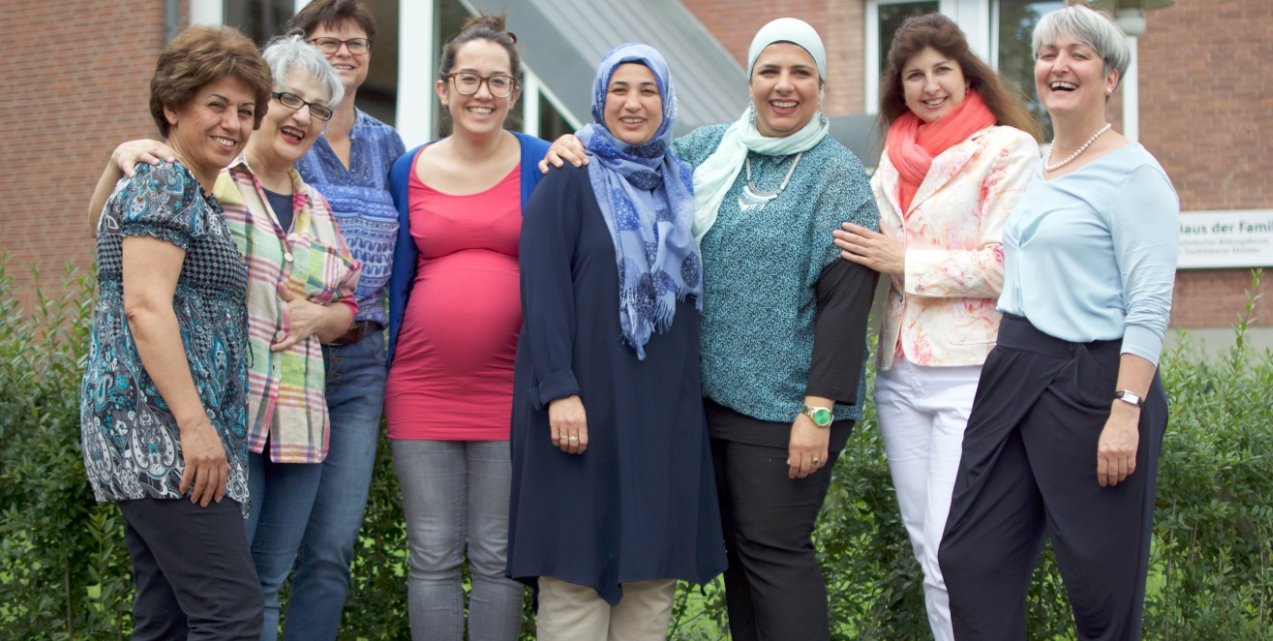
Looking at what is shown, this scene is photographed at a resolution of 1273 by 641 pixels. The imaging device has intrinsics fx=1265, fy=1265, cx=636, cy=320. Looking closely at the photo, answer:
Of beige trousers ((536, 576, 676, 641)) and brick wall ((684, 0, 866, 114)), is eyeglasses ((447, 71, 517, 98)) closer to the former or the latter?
beige trousers ((536, 576, 676, 641))

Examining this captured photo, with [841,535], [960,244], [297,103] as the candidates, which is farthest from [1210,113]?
[297,103]

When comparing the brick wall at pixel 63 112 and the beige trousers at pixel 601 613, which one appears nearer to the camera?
the beige trousers at pixel 601 613

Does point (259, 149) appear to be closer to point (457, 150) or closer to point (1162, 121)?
point (457, 150)

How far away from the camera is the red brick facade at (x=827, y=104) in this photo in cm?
1365

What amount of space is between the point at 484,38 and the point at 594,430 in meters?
1.36

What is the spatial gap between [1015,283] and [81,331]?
318cm

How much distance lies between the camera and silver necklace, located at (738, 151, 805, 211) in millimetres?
3770

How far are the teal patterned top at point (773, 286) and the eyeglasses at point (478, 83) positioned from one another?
2.73 ft

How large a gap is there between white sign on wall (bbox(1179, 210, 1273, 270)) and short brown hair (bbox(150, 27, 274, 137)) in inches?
483

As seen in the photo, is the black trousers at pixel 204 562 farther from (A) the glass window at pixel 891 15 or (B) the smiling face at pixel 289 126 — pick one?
(A) the glass window at pixel 891 15

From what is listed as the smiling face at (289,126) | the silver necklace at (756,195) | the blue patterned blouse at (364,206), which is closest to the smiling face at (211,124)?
the smiling face at (289,126)

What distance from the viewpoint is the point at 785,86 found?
148 inches

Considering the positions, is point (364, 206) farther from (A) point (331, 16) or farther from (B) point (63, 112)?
(B) point (63, 112)

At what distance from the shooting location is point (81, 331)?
4.49m
